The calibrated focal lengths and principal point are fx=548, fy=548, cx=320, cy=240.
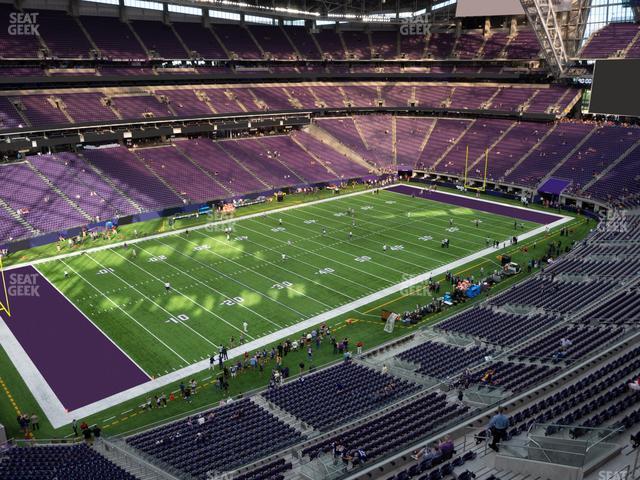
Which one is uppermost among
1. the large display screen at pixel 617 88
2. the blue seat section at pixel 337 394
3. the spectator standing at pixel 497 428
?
the large display screen at pixel 617 88

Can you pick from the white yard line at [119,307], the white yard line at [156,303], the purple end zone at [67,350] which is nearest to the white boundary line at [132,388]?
the purple end zone at [67,350]

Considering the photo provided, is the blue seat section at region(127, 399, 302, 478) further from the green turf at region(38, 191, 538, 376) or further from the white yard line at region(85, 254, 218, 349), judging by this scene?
the white yard line at region(85, 254, 218, 349)

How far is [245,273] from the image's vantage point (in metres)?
36.3

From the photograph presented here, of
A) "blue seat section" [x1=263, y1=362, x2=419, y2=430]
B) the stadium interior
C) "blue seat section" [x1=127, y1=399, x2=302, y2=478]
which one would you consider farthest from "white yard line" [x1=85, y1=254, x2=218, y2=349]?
"blue seat section" [x1=127, y1=399, x2=302, y2=478]

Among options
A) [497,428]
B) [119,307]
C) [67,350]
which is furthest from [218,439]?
[119,307]

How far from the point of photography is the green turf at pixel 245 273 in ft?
95.3

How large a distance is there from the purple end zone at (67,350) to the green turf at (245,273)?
2.55 ft

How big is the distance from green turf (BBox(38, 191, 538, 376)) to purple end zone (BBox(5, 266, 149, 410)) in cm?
78

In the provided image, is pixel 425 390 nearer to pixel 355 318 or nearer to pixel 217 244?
pixel 355 318

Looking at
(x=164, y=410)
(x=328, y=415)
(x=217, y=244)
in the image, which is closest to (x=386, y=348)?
(x=328, y=415)

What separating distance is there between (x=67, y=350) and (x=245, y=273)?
1236 centimetres

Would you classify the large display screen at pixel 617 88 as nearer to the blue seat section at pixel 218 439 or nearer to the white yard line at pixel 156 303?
the white yard line at pixel 156 303

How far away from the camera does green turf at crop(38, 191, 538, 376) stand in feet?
95.3

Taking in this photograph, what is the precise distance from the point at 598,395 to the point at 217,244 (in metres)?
31.3
